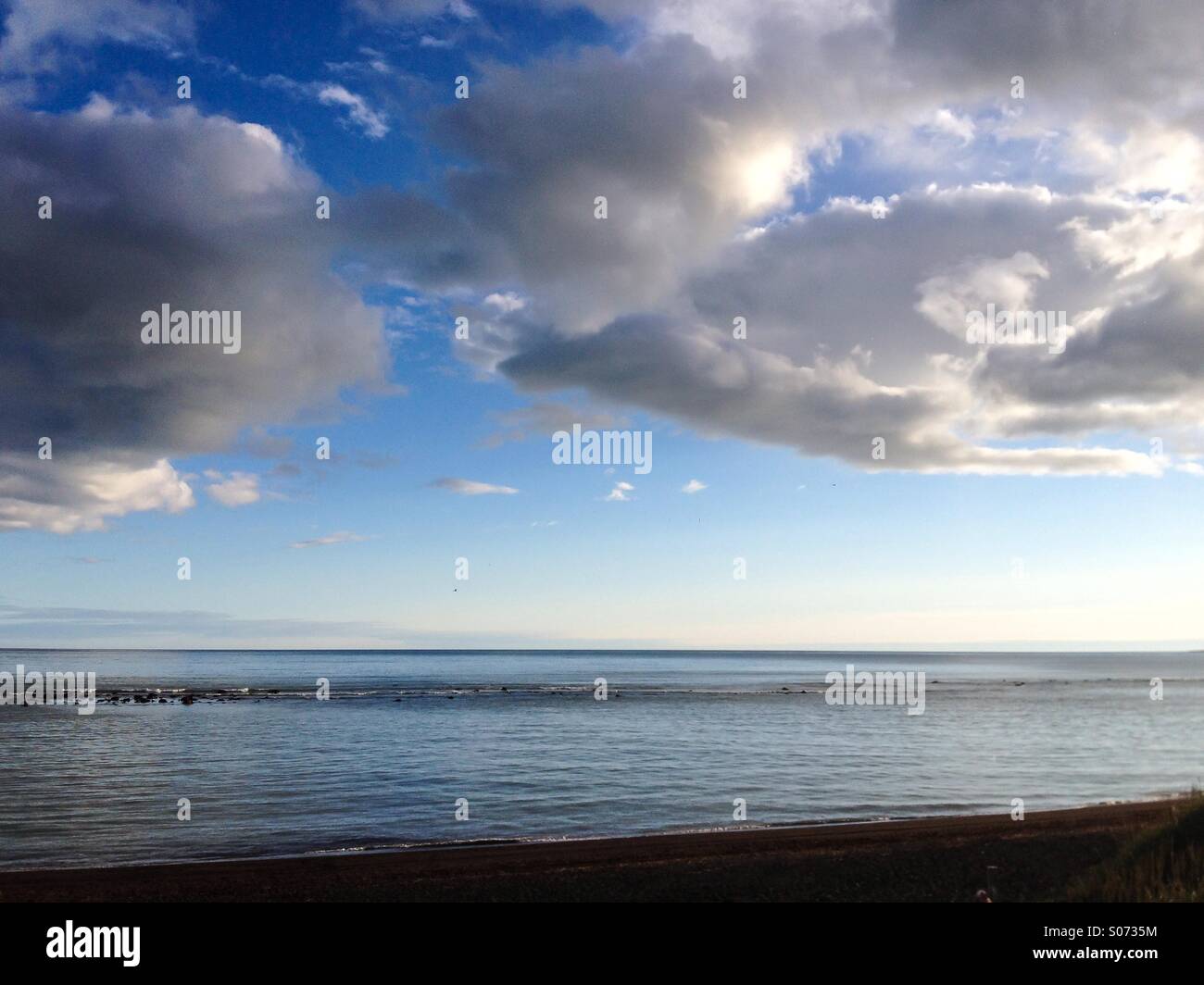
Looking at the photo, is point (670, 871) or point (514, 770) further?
point (514, 770)

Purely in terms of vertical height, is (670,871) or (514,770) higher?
(670,871)

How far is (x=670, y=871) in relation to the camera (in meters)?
17.7

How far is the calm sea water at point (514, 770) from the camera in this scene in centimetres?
2511

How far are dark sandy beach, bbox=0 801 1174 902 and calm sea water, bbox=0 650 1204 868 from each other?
2.68 metres

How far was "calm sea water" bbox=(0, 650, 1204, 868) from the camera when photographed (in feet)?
82.4

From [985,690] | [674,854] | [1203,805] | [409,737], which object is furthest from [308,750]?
[985,690]

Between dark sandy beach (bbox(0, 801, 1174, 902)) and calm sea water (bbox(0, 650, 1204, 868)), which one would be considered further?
calm sea water (bbox(0, 650, 1204, 868))

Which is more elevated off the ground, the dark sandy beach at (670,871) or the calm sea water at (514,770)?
the dark sandy beach at (670,871)

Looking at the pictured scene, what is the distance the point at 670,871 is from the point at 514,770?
2040 centimetres

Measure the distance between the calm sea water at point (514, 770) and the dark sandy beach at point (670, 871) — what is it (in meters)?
2.68

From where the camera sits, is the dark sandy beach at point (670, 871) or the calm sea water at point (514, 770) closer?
the dark sandy beach at point (670, 871)
